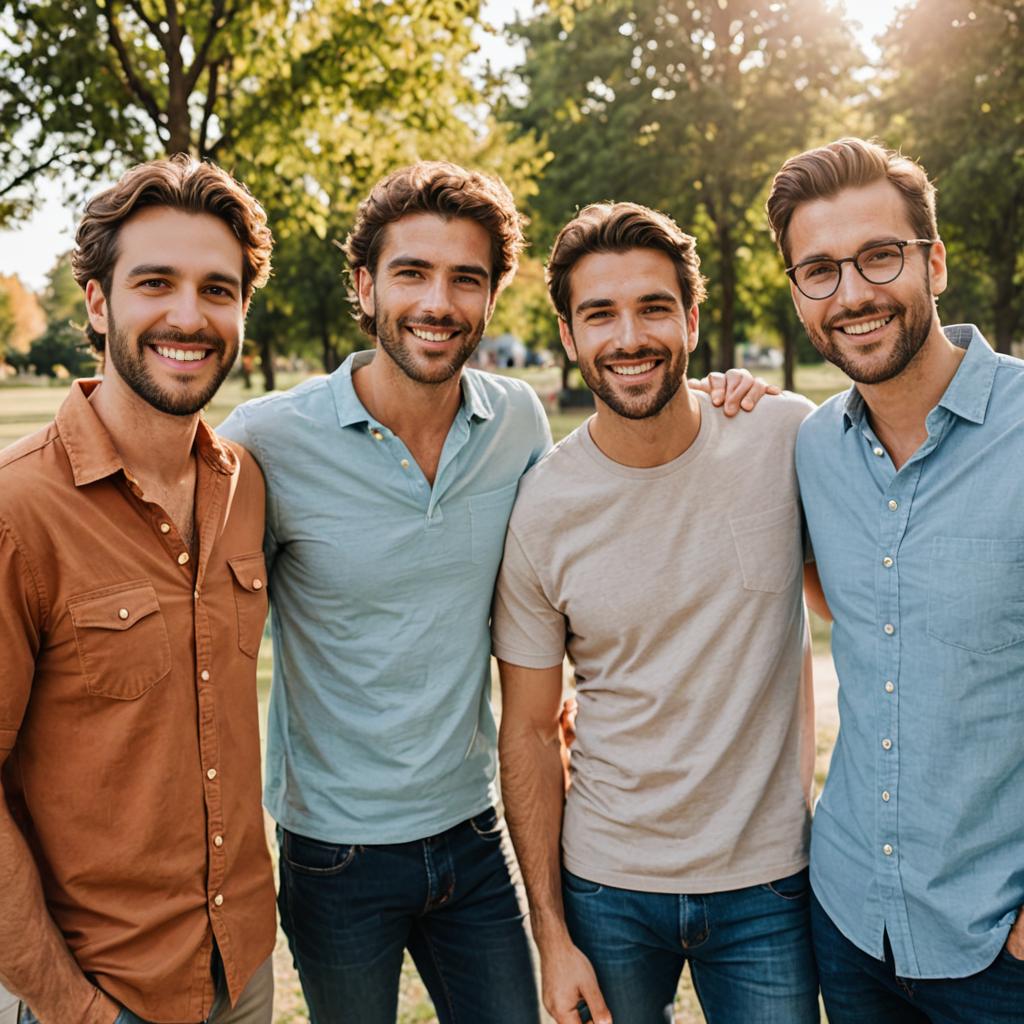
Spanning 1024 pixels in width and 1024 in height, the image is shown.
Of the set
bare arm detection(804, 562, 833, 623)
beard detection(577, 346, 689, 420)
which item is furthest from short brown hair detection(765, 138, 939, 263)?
bare arm detection(804, 562, 833, 623)

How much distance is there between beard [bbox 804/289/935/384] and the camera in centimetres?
289

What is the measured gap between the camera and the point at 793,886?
3146 millimetres

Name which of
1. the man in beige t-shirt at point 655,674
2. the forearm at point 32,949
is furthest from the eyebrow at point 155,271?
the forearm at point 32,949

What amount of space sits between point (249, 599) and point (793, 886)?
1.85 meters

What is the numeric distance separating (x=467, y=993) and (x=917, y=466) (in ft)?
7.49

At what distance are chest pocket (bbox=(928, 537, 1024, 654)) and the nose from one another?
2143 millimetres

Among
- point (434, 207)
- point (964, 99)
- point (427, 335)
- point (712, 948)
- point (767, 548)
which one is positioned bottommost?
point (712, 948)

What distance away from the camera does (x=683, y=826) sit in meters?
3.14

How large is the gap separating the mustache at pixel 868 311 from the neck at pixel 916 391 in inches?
4.9

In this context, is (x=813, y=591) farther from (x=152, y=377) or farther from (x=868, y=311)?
(x=152, y=377)

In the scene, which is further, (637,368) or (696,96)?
(696,96)

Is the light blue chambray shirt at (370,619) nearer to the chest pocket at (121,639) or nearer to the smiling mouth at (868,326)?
the chest pocket at (121,639)

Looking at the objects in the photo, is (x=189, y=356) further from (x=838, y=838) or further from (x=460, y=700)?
(x=838, y=838)

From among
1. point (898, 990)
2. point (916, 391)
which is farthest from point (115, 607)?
point (898, 990)
